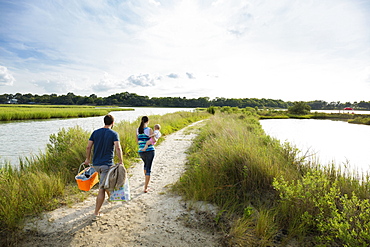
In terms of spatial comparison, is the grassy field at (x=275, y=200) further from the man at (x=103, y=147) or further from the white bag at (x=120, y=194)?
the man at (x=103, y=147)

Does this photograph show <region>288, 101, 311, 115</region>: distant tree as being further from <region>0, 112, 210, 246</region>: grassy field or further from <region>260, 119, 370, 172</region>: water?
<region>0, 112, 210, 246</region>: grassy field

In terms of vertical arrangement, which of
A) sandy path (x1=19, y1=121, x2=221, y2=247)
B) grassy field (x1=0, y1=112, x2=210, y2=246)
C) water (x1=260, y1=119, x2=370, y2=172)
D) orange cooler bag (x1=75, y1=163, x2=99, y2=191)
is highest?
orange cooler bag (x1=75, y1=163, x2=99, y2=191)

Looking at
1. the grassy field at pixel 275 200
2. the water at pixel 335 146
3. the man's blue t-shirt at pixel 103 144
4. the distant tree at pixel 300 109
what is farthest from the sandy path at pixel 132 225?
the distant tree at pixel 300 109

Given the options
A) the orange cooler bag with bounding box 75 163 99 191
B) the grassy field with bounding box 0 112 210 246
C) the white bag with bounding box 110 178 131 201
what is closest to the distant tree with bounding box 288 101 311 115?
the grassy field with bounding box 0 112 210 246

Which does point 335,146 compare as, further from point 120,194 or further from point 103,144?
point 103,144

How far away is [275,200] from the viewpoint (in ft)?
14.0

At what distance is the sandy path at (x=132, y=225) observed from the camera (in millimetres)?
3455

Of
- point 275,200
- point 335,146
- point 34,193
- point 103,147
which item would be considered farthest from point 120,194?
point 335,146

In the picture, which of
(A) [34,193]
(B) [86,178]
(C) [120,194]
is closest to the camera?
(B) [86,178]

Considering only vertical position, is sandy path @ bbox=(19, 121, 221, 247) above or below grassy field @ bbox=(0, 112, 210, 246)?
below

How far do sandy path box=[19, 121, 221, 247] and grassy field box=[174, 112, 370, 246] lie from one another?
0.40 m

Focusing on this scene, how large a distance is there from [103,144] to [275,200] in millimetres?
3661

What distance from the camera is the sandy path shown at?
345 cm

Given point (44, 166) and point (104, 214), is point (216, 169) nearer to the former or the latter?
point (104, 214)
